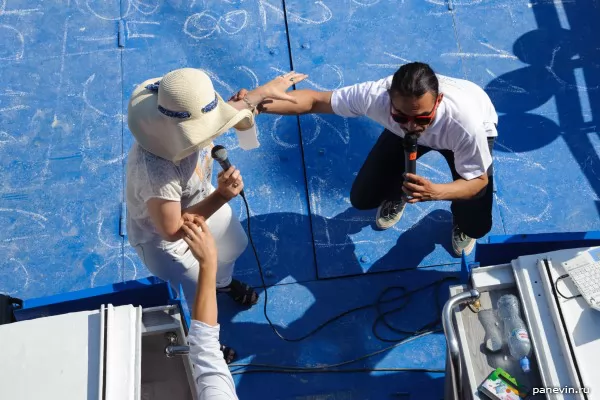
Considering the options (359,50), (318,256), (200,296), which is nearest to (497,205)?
(318,256)

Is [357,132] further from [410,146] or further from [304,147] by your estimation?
[410,146]

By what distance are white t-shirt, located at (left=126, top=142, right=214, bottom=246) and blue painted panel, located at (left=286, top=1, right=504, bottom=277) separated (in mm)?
1317

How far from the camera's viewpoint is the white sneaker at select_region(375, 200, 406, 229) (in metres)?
4.15

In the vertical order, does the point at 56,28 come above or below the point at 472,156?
above

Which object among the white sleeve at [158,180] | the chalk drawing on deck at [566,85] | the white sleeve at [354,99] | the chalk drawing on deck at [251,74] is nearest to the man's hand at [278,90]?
the white sleeve at [354,99]

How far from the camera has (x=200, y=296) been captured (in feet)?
8.77

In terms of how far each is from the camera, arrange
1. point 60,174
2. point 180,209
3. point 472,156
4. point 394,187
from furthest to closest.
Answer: point 60,174, point 394,187, point 472,156, point 180,209

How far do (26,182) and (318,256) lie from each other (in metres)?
1.99

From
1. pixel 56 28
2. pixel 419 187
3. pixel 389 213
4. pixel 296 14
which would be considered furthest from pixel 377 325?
pixel 56 28

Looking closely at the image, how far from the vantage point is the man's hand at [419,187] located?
3.31 metres

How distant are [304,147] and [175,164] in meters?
1.88

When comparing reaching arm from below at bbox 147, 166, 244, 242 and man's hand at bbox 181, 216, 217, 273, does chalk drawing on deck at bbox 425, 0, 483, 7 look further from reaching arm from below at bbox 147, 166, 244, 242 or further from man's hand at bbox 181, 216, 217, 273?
man's hand at bbox 181, 216, 217, 273

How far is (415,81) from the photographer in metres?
3.07

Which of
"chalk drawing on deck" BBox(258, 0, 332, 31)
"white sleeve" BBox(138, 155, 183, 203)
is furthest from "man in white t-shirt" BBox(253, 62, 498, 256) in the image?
"chalk drawing on deck" BBox(258, 0, 332, 31)
